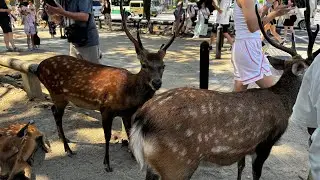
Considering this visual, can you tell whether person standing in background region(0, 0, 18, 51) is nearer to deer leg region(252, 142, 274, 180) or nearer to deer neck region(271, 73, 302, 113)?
deer neck region(271, 73, 302, 113)

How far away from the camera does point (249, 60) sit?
385 centimetres

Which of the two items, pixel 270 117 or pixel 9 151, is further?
pixel 9 151

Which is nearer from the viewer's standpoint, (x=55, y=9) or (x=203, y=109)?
(x=203, y=109)

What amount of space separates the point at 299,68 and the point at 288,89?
241mm

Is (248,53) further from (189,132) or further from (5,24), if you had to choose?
(5,24)

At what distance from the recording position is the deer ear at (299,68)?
3048 millimetres

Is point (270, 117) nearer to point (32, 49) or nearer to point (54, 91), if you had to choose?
point (54, 91)

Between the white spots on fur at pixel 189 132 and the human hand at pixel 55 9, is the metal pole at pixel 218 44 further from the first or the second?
the white spots on fur at pixel 189 132

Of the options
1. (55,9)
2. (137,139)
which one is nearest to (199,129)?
(137,139)

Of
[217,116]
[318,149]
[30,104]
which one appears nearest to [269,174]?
[217,116]

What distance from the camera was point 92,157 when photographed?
13.7ft

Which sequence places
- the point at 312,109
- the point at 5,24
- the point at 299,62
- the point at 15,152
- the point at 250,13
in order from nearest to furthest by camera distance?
the point at 312,109, the point at 299,62, the point at 15,152, the point at 250,13, the point at 5,24

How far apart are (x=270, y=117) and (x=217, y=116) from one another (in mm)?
557

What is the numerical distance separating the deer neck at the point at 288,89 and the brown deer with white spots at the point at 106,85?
1.21m
